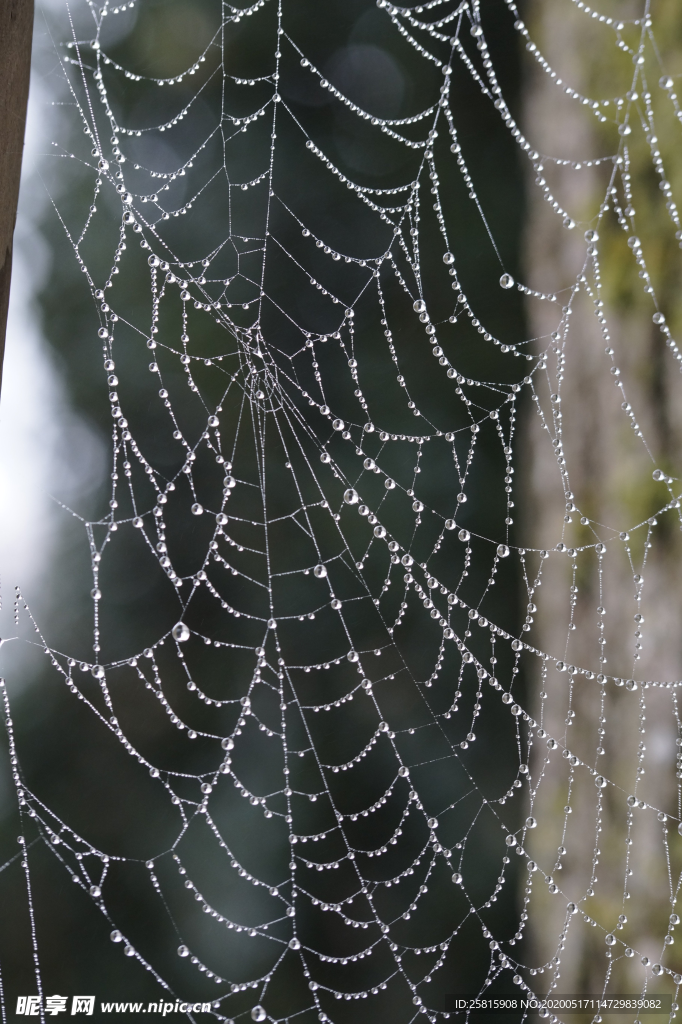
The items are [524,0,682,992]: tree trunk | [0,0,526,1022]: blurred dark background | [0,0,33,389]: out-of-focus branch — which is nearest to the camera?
[0,0,33,389]: out-of-focus branch

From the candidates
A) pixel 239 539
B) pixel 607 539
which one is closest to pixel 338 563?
pixel 239 539

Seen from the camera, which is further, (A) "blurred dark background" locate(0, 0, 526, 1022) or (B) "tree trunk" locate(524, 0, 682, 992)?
(A) "blurred dark background" locate(0, 0, 526, 1022)

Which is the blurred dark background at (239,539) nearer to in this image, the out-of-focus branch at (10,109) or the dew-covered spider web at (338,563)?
the dew-covered spider web at (338,563)

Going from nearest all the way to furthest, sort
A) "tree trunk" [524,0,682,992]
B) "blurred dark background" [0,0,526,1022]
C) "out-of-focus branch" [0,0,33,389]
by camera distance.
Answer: "out-of-focus branch" [0,0,33,389], "tree trunk" [524,0,682,992], "blurred dark background" [0,0,526,1022]

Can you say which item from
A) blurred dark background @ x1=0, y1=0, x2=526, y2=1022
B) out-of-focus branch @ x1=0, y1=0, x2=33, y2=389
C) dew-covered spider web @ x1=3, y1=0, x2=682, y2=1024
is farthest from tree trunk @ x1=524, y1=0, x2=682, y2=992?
out-of-focus branch @ x1=0, y1=0, x2=33, y2=389

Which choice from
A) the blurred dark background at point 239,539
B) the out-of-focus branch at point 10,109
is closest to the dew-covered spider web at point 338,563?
the blurred dark background at point 239,539

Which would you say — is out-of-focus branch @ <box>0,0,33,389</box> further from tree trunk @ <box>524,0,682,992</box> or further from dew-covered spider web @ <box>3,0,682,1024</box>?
tree trunk @ <box>524,0,682,992</box>

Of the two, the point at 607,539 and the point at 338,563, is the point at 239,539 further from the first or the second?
the point at 607,539
